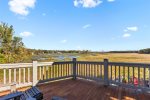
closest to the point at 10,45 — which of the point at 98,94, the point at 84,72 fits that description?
the point at 84,72

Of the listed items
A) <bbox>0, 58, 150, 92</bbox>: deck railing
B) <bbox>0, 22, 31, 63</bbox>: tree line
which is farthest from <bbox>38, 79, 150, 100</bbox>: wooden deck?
<bbox>0, 22, 31, 63</bbox>: tree line

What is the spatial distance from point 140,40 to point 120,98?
135 feet

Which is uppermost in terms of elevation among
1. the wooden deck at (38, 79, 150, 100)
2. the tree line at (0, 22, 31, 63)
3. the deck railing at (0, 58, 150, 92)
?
the tree line at (0, 22, 31, 63)

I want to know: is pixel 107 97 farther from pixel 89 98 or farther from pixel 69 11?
pixel 69 11

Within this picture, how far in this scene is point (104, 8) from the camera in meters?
16.7

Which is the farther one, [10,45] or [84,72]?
[10,45]

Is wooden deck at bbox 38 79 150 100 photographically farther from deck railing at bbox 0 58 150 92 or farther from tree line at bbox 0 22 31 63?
tree line at bbox 0 22 31 63

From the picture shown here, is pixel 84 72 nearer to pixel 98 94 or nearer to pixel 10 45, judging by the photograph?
pixel 98 94

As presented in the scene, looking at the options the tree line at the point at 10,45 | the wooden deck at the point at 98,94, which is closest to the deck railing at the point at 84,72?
the wooden deck at the point at 98,94

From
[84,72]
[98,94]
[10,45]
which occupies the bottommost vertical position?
[98,94]

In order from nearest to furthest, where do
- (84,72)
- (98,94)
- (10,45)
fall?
(98,94) → (84,72) → (10,45)

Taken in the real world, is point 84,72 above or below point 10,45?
below

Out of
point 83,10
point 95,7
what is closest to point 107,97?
point 95,7

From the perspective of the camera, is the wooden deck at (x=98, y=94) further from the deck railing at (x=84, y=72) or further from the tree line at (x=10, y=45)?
the tree line at (x=10, y=45)
